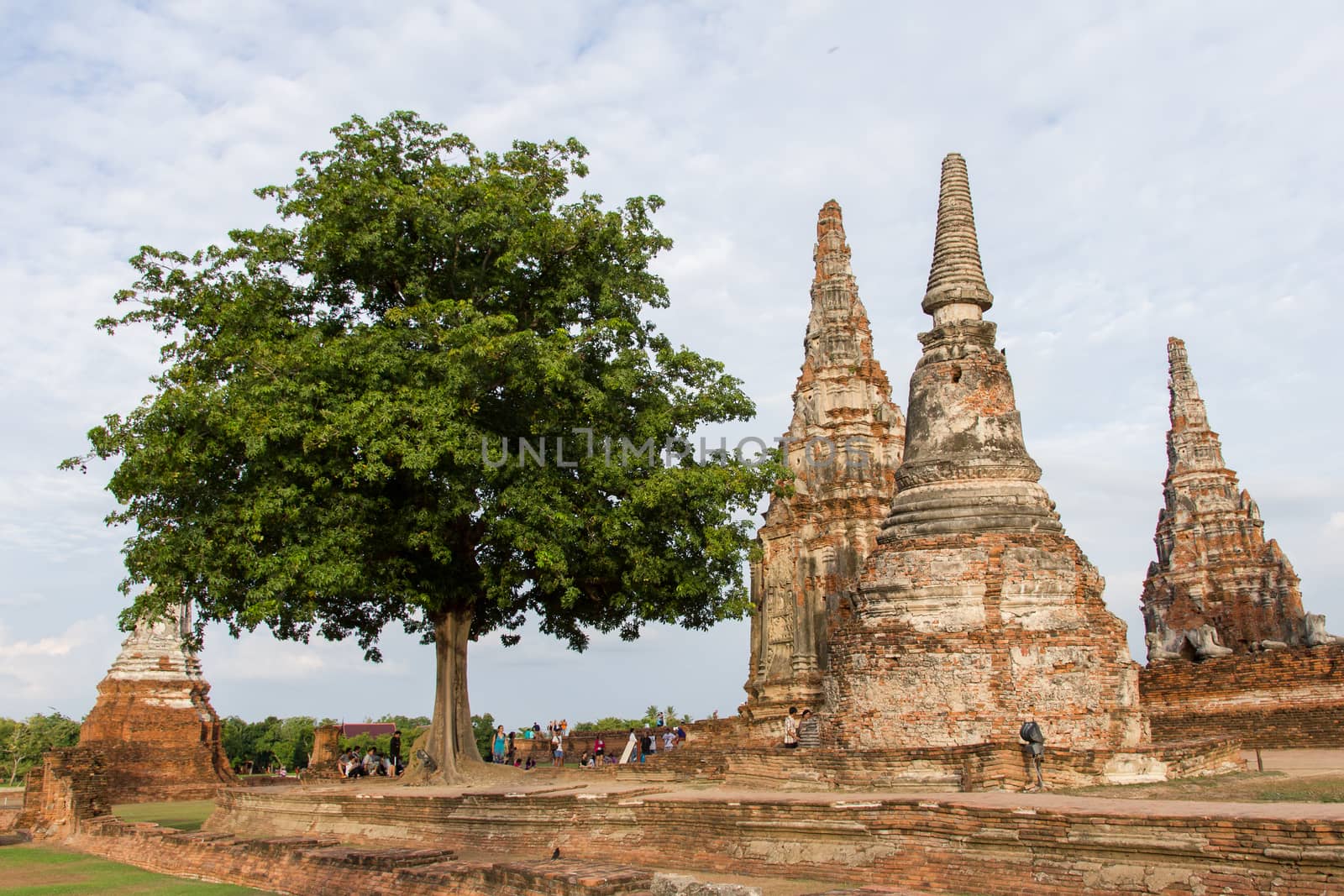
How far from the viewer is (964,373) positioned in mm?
14641

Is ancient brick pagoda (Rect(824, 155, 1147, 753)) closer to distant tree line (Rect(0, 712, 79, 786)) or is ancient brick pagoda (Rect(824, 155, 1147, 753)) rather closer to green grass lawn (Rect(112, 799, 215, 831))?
green grass lawn (Rect(112, 799, 215, 831))

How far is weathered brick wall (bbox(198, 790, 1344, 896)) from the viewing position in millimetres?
6941

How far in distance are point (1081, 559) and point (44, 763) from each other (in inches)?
803

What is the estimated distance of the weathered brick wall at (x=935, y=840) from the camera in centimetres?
694

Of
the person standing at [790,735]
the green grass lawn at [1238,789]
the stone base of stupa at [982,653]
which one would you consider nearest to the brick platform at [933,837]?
the green grass lawn at [1238,789]

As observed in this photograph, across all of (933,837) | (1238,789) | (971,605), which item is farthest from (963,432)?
(933,837)

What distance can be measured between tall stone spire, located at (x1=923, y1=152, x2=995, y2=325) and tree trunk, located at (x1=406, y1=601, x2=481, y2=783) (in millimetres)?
9437

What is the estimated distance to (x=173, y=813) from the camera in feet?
73.7

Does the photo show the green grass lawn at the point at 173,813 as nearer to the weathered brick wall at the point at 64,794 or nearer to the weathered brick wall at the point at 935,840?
the weathered brick wall at the point at 64,794

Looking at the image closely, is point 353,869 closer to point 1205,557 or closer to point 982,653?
point 982,653

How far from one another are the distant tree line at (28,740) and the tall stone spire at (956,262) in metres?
39.4

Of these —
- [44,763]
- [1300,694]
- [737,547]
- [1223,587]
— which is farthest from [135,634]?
[1223,587]

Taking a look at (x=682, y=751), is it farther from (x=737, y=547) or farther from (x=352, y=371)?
(x=352, y=371)

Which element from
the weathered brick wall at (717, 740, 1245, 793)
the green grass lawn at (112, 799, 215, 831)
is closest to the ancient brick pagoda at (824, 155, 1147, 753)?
the weathered brick wall at (717, 740, 1245, 793)
